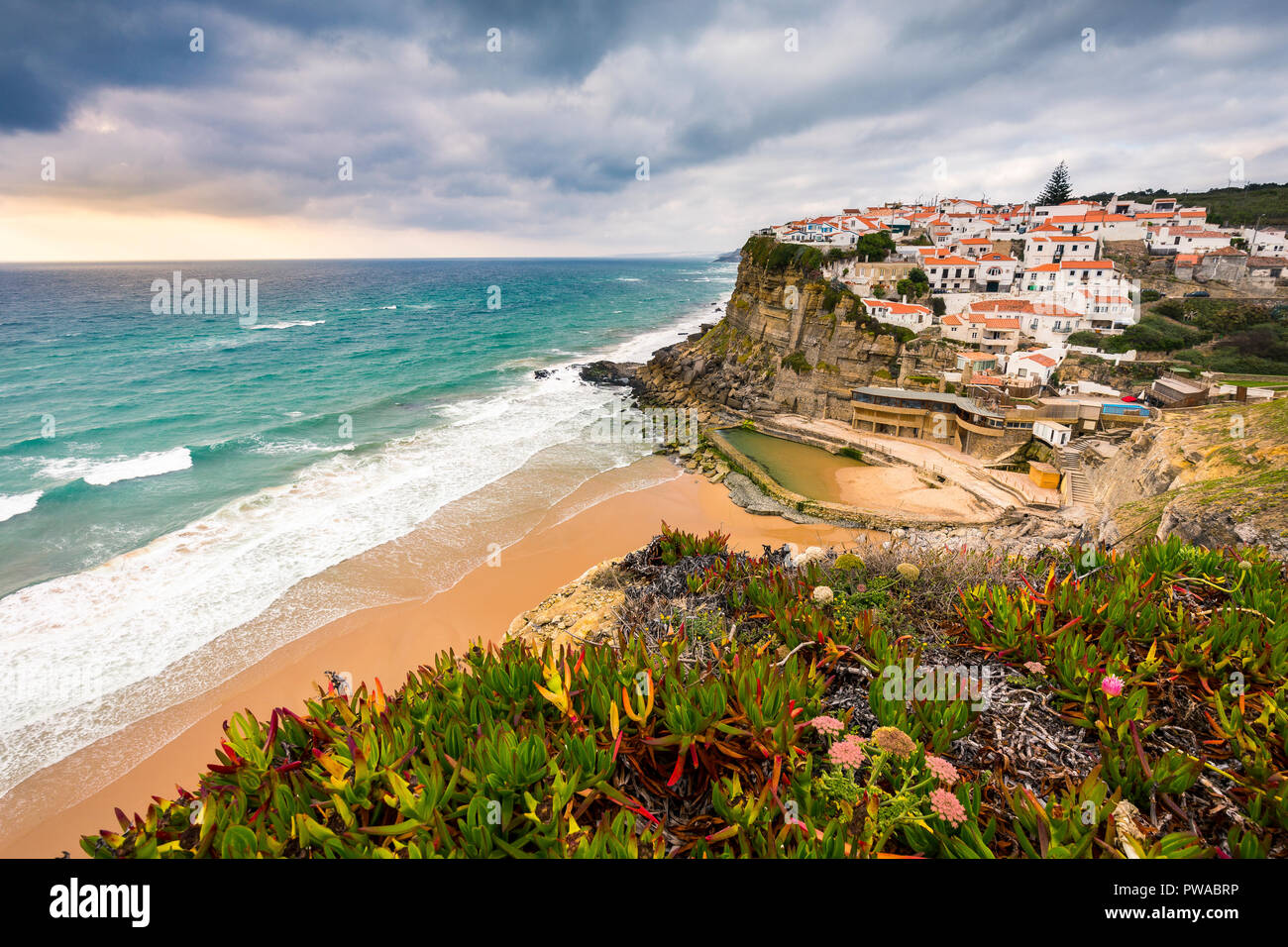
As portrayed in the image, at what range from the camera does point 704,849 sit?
2.60 m

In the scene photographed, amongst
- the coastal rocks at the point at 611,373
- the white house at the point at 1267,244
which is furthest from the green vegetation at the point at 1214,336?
the coastal rocks at the point at 611,373

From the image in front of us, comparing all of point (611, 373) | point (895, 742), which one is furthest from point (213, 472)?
point (611, 373)

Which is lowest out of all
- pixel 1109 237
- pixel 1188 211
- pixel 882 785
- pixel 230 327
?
pixel 882 785

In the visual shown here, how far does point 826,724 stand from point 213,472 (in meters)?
28.1

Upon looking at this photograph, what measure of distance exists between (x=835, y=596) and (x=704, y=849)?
10.6 ft

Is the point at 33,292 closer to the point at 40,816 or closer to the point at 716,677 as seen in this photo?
the point at 40,816

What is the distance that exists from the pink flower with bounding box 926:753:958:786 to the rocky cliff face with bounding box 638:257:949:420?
34385 mm

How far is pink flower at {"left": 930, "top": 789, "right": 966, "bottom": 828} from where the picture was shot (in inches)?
103

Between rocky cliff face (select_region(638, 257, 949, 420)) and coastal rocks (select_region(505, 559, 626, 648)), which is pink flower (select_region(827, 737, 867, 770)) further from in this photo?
rocky cliff face (select_region(638, 257, 949, 420))

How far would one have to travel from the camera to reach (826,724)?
10.7 feet

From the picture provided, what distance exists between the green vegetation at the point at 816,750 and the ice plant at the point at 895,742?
0.04ft

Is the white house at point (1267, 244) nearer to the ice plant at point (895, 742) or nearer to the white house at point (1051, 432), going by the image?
the white house at point (1051, 432)

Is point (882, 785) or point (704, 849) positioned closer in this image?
point (704, 849)
